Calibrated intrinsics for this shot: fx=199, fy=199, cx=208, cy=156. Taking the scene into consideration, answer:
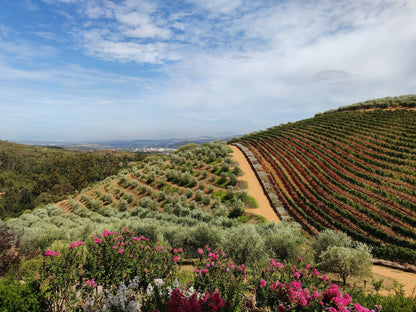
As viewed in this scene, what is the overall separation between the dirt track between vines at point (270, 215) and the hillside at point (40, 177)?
47.5 m

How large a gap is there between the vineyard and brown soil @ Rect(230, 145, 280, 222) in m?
1.81

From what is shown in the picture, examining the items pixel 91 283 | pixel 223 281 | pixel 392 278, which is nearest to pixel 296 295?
pixel 223 281

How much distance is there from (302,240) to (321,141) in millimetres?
23916

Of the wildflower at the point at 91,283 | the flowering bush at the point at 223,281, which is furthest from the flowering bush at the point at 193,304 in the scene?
the wildflower at the point at 91,283

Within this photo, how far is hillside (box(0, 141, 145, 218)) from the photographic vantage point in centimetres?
5752

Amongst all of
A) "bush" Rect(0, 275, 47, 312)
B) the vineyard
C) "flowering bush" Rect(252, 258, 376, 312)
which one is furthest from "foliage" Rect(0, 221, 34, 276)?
the vineyard

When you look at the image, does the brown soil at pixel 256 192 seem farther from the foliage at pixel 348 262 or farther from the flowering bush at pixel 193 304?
the flowering bush at pixel 193 304

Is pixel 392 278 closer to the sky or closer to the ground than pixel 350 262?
closer to the ground

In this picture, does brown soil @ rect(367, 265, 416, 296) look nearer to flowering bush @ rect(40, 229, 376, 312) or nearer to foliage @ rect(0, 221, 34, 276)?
flowering bush @ rect(40, 229, 376, 312)

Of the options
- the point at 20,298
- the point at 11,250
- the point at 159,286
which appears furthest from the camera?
the point at 11,250

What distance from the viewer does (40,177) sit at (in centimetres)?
7206

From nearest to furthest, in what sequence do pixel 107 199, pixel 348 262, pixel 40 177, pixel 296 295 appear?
pixel 296 295 < pixel 348 262 < pixel 107 199 < pixel 40 177

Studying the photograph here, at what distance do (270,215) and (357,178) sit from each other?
9652mm

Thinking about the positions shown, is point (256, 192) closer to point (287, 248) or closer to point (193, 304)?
point (287, 248)
